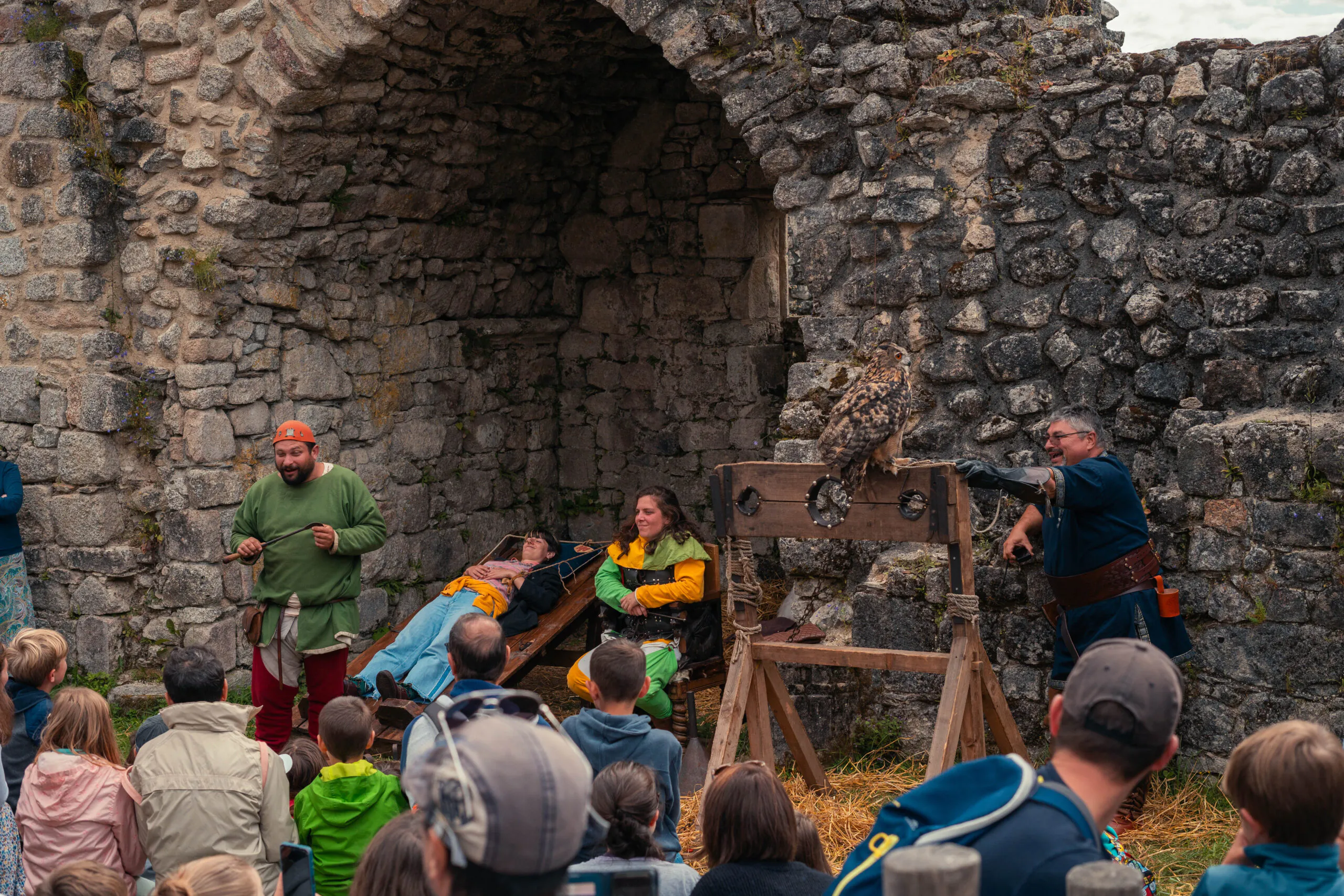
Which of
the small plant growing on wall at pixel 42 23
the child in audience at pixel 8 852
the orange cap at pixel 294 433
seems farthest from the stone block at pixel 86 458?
the child in audience at pixel 8 852

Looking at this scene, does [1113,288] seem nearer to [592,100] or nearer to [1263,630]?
[1263,630]

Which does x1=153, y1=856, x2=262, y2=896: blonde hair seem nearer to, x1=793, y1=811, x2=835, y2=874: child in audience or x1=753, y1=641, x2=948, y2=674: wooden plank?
x1=793, y1=811, x2=835, y2=874: child in audience

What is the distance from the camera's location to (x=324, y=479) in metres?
5.28

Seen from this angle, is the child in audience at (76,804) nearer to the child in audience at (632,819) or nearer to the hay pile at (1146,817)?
the child in audience at (632,819)

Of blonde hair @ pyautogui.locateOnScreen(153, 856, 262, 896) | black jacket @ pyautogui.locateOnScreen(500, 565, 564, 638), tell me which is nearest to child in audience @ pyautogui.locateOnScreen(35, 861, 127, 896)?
blonde hair @ pyautogui.locateOnScreen(153, 856, 262, 896)

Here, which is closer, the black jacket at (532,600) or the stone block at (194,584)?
the black jacket at (532,600)

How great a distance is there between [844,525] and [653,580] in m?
1.36

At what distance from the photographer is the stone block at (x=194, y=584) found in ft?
20.6

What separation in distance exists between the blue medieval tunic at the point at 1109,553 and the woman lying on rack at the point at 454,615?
2567 mm

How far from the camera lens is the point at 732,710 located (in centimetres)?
417

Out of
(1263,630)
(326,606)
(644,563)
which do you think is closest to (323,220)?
(326,606)

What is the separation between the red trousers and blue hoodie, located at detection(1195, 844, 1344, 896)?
398 cm

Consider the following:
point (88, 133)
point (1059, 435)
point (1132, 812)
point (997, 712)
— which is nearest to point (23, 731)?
point (997, 712)

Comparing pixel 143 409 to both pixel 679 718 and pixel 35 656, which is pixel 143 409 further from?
pixel 679 718
